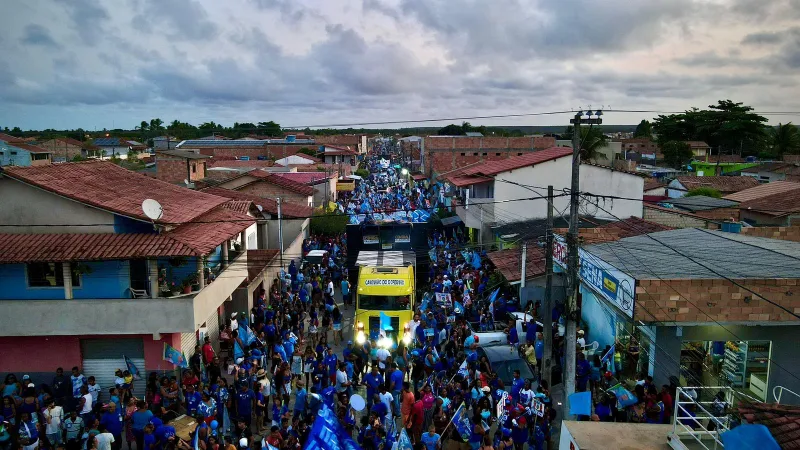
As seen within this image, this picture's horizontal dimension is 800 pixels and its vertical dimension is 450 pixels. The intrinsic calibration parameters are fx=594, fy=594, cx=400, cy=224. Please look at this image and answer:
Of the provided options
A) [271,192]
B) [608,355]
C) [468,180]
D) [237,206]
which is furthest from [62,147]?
[608,355]

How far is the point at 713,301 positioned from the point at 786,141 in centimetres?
8374

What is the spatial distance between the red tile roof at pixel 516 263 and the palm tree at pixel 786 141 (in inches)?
2874

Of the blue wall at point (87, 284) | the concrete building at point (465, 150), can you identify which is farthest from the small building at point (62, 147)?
the blue wall at point (87, 284)

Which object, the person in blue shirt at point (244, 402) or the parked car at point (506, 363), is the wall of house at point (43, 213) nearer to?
the person in blue shirt at point (244, 402)

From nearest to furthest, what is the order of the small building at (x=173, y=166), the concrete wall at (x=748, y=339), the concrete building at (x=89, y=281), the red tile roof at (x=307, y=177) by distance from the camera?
the concrete wall at (x=748, y=339) → the concrete building at (x=89, y=281) → the small building at (x=173, y=166) → the red tile roof at (x=307, y=177)

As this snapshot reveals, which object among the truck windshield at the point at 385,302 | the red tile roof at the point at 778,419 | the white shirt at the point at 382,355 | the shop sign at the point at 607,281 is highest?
the red tile roof at the point at 778,419

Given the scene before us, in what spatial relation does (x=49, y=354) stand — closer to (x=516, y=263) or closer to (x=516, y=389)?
(x=516, y=389)

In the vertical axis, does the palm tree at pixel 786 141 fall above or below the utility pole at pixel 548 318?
above

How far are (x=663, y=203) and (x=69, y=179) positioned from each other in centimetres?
2993

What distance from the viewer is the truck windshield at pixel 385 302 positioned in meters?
19.2

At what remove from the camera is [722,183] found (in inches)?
1802

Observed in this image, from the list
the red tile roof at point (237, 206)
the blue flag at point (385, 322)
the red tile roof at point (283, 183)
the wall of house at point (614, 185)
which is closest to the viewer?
the blue flag at point (385, 322)

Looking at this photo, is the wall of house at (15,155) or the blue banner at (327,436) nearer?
the blue banner at (327,436)

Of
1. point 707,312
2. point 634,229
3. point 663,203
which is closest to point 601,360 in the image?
point 707,312
